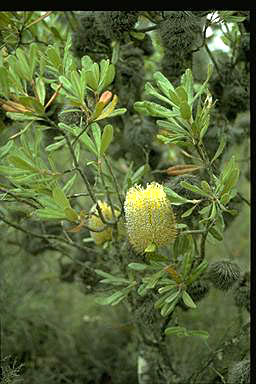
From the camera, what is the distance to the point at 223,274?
3.62 ft

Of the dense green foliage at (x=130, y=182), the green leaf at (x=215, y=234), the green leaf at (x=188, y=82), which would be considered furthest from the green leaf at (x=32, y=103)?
the green leaf at (x=215, y=234)

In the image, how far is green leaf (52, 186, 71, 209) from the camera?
909mm

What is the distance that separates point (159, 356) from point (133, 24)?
2.24 feet

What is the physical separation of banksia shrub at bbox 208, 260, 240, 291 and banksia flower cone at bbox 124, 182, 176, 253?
7.4 inches

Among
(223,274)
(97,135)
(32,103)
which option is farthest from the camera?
(223,274)

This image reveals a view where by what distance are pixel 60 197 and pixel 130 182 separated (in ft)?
Answer: 0.59

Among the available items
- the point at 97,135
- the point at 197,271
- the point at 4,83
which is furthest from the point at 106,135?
the point at 197,271

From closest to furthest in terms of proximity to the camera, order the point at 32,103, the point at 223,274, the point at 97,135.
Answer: the point at 32,103 → the point at 97,135 → the point at 223,274

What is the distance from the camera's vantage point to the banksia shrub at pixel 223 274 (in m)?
1.11

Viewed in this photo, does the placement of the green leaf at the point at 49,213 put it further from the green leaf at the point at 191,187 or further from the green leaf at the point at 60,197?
the green leaf at the point at 191,187

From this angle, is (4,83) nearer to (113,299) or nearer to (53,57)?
(53,57)
